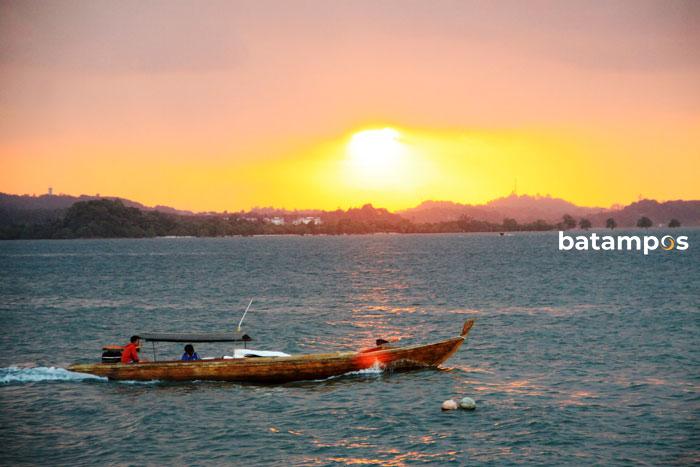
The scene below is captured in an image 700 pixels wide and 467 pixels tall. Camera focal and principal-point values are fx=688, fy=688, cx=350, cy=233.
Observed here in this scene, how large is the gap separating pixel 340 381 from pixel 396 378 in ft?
8.36

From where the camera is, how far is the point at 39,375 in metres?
32.3

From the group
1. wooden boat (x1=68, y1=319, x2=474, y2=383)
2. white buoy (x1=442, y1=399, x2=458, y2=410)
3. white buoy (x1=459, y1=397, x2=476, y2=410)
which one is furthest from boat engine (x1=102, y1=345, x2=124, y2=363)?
white buoy (x1=459, y1=397, x2=476, y2=410)

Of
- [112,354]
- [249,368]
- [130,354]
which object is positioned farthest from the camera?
[112,354]

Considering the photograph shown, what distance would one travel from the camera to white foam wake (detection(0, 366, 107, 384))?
31.5 metres

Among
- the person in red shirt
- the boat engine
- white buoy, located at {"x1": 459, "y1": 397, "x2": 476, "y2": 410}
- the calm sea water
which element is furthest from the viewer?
the boat engine

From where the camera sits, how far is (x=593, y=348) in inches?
1554

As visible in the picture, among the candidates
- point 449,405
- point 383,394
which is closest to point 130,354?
point 383,394

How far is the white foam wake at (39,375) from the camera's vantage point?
31.5 metres

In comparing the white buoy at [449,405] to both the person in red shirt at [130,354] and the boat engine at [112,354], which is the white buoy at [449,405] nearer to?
the person in red shirt at [130,354]

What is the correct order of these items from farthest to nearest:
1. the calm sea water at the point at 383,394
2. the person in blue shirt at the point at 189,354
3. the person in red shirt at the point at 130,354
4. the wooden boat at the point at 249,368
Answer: the person in red shirt at the point at 130,354, the person in blue shirt at the point at 189,354, the wooden boat at the point at 249,368, the calm sea water at the point at 383,394

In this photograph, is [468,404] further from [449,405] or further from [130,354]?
[130,354]

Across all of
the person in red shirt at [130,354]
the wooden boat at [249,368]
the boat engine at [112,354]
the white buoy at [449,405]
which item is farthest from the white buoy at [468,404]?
the boat engine at [112,354]

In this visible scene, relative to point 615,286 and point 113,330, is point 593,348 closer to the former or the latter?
point 113,330

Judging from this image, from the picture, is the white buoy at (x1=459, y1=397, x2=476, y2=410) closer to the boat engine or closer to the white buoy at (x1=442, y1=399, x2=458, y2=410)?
the white buoy at (x1=442, y1=399, x2=458, y2=410)
